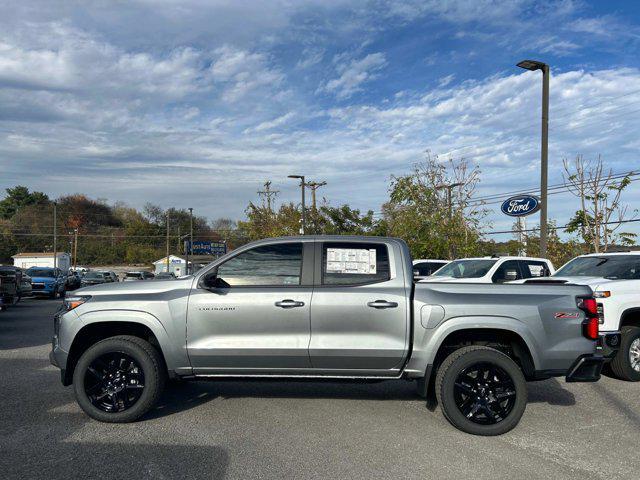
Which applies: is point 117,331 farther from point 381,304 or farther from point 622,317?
point 622,317

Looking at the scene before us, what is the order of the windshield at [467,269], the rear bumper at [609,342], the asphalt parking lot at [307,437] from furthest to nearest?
the windshield at [467,269] < the rear bumper at [609,342] < the asphalt parking lot at [307,437]

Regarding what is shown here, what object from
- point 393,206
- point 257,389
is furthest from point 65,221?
point 257,389

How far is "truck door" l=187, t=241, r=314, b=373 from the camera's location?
218 inches

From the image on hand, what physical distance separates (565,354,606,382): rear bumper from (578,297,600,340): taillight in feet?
0.66

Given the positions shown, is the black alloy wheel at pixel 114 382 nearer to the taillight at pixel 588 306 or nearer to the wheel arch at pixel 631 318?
the taillight at pixel 588 306

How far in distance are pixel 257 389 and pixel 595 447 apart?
385 centimetres

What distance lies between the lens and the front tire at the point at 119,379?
5.59 metres

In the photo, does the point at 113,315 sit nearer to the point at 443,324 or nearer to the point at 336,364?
the point at 336,364

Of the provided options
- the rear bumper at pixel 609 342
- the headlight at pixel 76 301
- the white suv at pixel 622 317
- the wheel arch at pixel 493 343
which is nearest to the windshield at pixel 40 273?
the headlight at pixel 76 301

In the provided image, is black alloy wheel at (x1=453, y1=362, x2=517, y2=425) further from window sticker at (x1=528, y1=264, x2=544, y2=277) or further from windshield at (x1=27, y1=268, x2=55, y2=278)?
windshield at (x1=27, y1=268, x2=55, y2=278)

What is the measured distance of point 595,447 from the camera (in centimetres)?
510

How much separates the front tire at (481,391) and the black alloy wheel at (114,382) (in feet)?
9.94

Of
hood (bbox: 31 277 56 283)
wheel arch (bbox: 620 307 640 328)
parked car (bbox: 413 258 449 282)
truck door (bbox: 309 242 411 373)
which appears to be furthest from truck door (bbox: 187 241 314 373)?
hood (bbox: 31 277 56 283)

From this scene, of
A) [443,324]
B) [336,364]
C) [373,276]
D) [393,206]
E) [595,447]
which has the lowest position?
[595,447]
